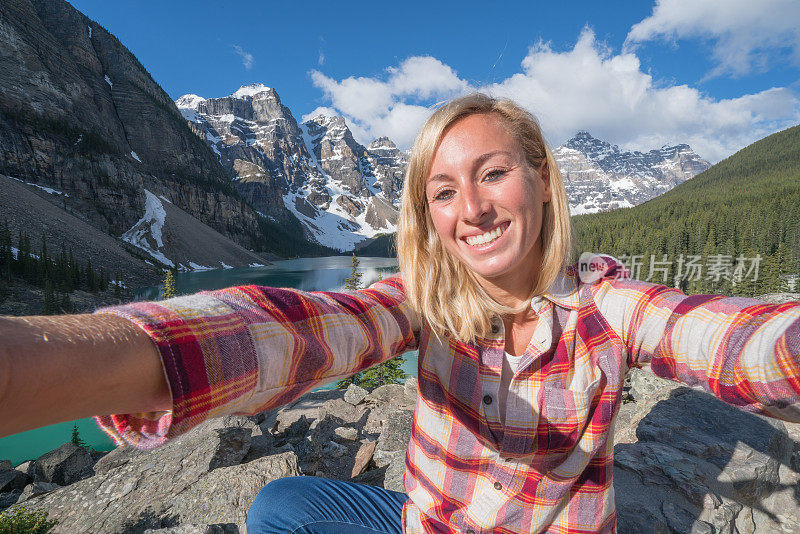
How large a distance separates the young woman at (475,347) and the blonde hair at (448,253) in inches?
0.4

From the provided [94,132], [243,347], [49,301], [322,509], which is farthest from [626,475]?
[94,132]

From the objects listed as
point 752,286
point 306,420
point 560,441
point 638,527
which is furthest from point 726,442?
point 752,286

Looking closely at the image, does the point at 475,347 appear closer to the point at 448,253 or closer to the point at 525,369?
the point at 525,369

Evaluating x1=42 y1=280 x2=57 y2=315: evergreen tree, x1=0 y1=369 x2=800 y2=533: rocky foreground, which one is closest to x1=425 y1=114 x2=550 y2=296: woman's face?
x1=0 y1=369 x2=800 y2=533: rocky foreground

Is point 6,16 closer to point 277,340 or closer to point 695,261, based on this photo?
point 277,340

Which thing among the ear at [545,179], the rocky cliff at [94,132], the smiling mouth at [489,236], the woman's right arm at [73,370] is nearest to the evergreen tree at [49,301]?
the rocky cliff at [94,132]

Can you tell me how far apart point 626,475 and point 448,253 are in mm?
2899

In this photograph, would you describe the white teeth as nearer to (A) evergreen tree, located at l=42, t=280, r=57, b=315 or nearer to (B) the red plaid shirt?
(B) the red plaid shirt

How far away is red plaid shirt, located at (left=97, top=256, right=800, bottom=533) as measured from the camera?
1.12 m

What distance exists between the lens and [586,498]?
153 centimetres

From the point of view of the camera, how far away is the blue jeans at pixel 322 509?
5.94 feet

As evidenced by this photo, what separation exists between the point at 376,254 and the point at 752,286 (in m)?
130

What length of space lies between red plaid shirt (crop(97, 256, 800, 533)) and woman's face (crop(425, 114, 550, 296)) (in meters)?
0.25

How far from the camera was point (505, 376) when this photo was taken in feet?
5.09
